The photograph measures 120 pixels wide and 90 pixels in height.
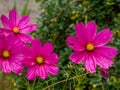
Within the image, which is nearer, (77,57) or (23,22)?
(77,57)

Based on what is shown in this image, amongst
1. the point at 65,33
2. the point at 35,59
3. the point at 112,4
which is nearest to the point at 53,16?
the point at 65,33

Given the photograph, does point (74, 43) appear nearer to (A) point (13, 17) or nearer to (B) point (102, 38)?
(B) point (102, 38)

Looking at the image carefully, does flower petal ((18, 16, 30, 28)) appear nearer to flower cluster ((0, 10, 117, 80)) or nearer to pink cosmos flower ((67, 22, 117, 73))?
flower cluster ((0, 10, 117, 80))

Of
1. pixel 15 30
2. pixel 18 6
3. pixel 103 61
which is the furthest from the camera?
pixel 18 6

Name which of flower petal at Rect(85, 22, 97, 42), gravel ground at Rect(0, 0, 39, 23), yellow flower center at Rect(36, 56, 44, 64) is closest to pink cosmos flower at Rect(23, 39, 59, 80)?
yellow flower center at Rect(36, 56, 44, 64)

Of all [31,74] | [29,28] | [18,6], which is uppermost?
[18,6]

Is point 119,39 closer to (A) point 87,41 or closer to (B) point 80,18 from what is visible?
(B) point 80,18

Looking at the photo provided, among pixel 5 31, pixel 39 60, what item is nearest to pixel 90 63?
pixel 39 60
